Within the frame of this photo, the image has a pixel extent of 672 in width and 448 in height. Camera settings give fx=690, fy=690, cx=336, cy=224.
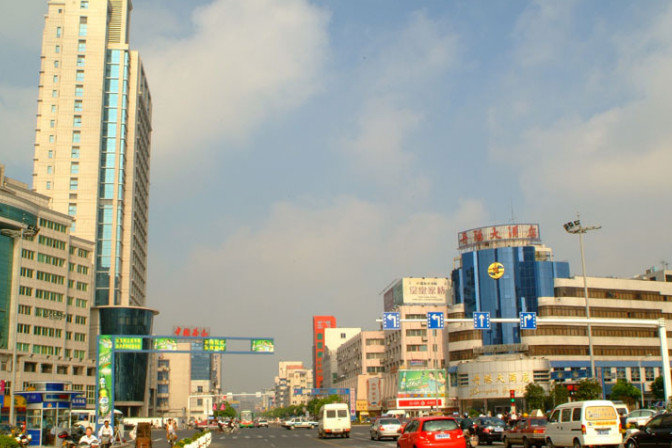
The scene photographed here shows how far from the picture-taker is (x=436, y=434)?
23.9 meters

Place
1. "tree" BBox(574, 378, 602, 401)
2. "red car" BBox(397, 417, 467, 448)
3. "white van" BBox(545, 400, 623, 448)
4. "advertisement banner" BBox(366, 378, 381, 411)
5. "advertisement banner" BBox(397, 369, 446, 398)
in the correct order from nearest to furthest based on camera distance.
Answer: "red car" BBox(397, 417, 467, 448), "white van" BBox(545, 400, 623, 448), "tree" BBox(574, 378, 602, 401), "advertisement banner" BBox(397, 369, 446, 398), "advertisement banner" BBox(366, 378, 381, 411)

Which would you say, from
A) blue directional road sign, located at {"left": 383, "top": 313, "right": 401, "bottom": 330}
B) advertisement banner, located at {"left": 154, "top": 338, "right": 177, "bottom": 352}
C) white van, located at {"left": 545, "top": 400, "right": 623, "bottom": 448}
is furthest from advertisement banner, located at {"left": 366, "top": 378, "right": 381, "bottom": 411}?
white van, located at {"left": 545, "top": 400, "right": 623, "bottom": 448}

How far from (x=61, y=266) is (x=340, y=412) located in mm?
67961

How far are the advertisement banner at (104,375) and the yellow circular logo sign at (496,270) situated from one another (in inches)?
2354

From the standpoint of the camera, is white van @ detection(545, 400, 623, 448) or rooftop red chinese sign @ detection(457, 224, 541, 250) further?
rooftop red chinese sign @ detection(457, 224, 541, 250)

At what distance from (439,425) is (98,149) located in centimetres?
11031

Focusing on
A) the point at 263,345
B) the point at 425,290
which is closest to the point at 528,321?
the point at 263,345

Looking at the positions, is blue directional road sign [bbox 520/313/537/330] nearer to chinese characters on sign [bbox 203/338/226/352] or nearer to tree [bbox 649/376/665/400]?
chinese characters on sign [bbox 203/338/226/352]

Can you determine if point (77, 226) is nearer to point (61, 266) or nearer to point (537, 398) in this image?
point (61, 266)

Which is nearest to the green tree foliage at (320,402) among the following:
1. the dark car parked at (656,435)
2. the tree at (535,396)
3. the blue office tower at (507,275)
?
the blue office tower at (507,275)

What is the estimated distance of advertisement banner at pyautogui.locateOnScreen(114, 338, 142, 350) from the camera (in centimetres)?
5847

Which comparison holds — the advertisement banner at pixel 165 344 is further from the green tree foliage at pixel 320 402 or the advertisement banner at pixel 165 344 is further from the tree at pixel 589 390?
the green tree foliage at pixel 320 402

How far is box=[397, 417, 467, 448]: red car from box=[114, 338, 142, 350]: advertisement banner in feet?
129

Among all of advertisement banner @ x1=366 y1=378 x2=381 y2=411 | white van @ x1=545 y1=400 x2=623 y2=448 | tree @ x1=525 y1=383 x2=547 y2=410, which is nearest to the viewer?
white van @ x1=545 y1=400 x2=623 y2=448
